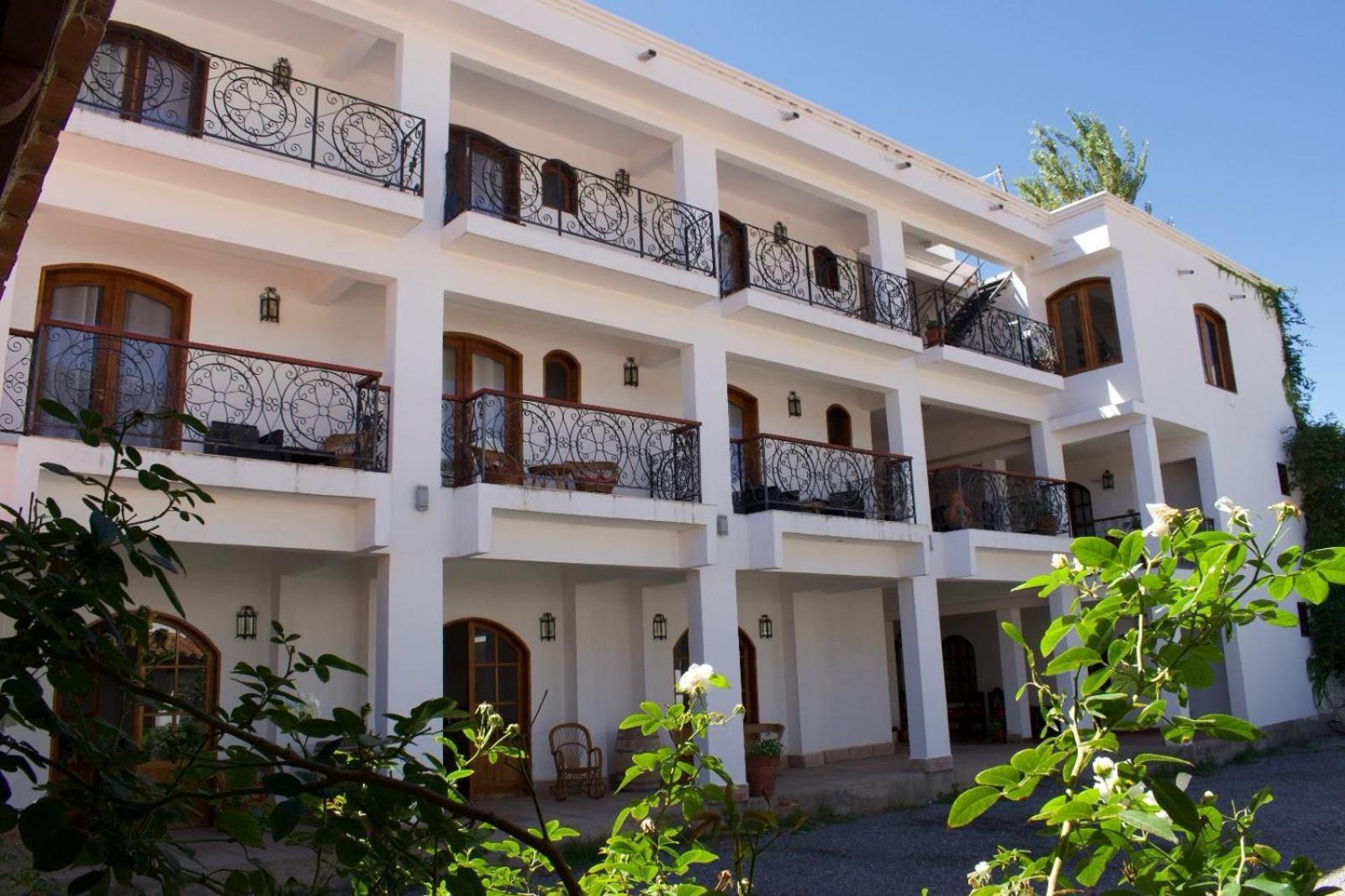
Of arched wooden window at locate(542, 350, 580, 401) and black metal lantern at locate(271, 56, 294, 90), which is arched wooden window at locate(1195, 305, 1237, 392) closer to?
arched wooden window at locate(542, 350, 580, 401)

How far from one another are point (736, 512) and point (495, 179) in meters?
5.00

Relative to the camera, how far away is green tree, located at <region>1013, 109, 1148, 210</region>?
1238 inches

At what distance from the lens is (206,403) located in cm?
1053

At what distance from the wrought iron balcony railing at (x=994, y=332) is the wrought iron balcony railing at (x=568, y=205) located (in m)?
4.69

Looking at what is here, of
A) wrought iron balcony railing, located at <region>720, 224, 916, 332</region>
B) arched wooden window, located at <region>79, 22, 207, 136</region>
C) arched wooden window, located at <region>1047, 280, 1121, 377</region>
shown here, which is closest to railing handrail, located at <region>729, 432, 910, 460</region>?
wrought iron balcony railing, located at <region>720, 224, 916, 332</region>

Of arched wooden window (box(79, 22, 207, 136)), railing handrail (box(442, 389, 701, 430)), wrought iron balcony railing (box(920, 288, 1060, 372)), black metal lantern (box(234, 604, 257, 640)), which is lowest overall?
black metal lantern (box(234, 604, 257, 640))

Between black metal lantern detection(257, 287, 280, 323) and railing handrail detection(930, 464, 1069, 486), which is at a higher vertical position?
black metal lantern detection(257, 287, 280, 323)

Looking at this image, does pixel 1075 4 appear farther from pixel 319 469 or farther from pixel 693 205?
pixel 319 469

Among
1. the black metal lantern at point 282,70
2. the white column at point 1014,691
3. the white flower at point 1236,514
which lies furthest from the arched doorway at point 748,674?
the white flower at point 1236,514

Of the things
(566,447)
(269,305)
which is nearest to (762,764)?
(566,447)

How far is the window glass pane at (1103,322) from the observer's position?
704 inches

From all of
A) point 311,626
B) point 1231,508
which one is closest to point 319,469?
point 311,626

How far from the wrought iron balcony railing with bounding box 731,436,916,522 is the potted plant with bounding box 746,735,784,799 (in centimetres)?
285

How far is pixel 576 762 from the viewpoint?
43.1 feet
